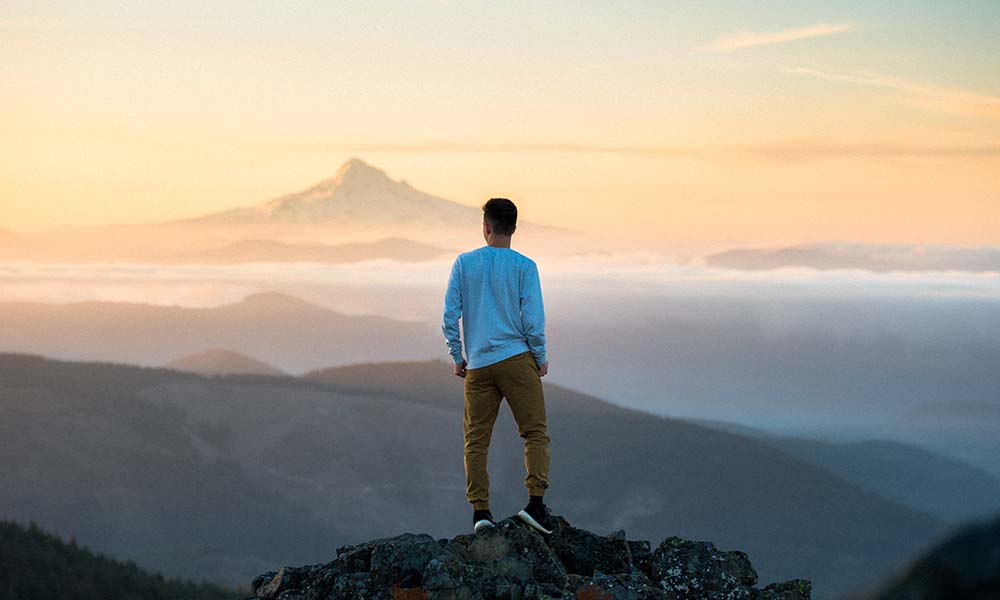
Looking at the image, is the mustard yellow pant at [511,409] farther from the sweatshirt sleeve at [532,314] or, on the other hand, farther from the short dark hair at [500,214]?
the short dark hair at [500,214]

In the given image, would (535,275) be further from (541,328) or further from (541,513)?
(541,513)

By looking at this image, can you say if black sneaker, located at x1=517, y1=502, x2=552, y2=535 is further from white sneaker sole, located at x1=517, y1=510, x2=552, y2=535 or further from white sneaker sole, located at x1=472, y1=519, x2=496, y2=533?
white sneaker sole, located at x1=472, y1=519, x2=496, y2=533

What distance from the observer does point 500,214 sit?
449 inches

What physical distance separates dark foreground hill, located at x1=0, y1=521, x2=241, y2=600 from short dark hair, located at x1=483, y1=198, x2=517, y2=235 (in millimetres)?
46555

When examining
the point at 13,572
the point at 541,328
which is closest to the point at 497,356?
the point at 541,328

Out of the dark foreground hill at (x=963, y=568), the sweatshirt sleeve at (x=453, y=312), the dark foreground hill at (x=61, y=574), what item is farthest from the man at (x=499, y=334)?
the dark foreground hill at (x=61, y=574)

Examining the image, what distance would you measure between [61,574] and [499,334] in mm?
54401

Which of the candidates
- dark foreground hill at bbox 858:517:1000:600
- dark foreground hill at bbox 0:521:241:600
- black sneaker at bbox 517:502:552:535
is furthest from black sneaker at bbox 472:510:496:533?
dark foreground hill at bbox 0:521:241:600

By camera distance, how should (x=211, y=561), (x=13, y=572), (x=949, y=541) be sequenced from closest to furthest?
1. (x=949, y=541)
2. (x=13, y=572)
3. (x=211, y=561)

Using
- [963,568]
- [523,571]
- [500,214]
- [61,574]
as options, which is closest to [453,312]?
[500,214]

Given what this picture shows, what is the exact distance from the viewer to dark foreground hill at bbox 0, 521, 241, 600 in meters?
57.1

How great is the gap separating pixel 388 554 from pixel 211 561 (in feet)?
598

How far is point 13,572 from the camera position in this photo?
5788cm

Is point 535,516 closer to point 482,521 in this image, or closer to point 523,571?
point 482,521
